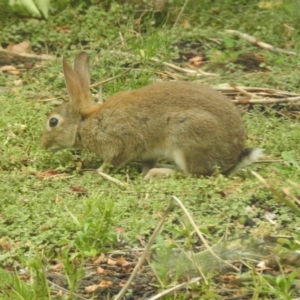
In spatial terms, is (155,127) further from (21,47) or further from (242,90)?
(21,47)

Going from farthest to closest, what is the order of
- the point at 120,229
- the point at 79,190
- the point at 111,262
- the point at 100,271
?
the point at 79,190 < the point at 120,229 < the point at 111,262 < the point at 100,271

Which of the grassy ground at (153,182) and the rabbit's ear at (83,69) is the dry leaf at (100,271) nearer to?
the grassy ground at (153,182)

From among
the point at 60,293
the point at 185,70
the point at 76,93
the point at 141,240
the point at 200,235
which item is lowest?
the point at 185,70

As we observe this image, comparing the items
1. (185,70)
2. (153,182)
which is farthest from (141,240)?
(185,70)

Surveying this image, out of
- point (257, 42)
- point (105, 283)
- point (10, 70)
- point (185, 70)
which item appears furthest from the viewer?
point (257, 42)

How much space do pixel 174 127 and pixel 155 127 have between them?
0.18 meters

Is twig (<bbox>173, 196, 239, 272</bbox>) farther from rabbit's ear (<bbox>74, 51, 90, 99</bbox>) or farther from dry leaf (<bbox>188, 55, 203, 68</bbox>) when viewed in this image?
dry leaf (<bbox>188, 55, 203, 68</bbox>)

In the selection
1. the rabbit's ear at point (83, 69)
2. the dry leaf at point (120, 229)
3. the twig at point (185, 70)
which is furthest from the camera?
the twig at point (185, 70)

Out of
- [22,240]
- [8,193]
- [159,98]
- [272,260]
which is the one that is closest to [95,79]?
[159,98]

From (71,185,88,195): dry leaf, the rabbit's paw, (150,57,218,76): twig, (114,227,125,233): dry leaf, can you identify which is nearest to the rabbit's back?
the rabbit's paw

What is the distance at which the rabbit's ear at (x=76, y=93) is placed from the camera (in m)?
8.06

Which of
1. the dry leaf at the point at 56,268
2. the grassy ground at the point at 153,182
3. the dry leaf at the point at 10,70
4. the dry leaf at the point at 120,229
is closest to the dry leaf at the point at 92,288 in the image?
the grassy ground at the point at 153,182

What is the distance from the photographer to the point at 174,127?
24.5ft

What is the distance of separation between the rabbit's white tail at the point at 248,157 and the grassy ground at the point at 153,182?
10 cm
